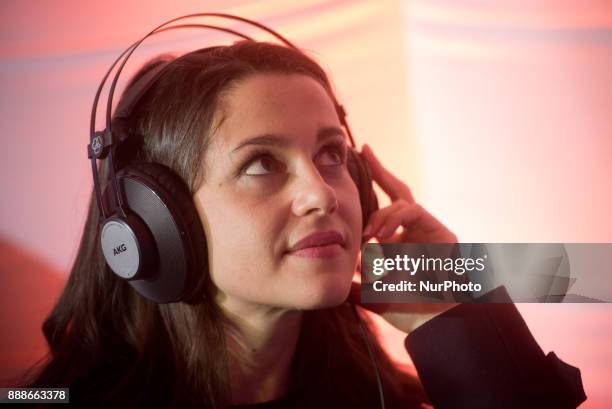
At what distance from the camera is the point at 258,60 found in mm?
974

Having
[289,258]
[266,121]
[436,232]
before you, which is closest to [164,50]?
[266,121]

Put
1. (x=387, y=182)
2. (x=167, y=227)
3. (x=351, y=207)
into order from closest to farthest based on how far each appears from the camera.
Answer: (x=167, y=227) < (x=351, y=207) < (x=387, y=182)

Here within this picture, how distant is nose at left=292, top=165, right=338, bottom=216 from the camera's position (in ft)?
2.99

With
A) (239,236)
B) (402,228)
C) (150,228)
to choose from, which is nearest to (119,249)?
(150,228)

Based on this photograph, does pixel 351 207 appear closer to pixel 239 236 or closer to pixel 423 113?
pixel 239 236

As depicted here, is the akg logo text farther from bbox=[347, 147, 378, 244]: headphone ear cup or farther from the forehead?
bbox=[347, 147, 378, 244]: headphone ear cup

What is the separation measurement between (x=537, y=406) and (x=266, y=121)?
668 mm

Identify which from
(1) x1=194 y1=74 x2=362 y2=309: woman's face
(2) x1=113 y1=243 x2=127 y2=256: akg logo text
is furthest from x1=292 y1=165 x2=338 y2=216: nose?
(2) x1=113 y1=243 x2=127 y2=256: akg logo text

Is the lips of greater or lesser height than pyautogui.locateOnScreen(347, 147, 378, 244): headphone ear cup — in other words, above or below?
below

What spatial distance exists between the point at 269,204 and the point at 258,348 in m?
0.29

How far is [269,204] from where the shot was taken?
0.93 meters

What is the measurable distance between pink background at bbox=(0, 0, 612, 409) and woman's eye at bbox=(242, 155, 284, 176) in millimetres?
323

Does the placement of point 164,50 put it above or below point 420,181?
above

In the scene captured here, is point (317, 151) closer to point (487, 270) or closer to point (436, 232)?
point (436, 232)
